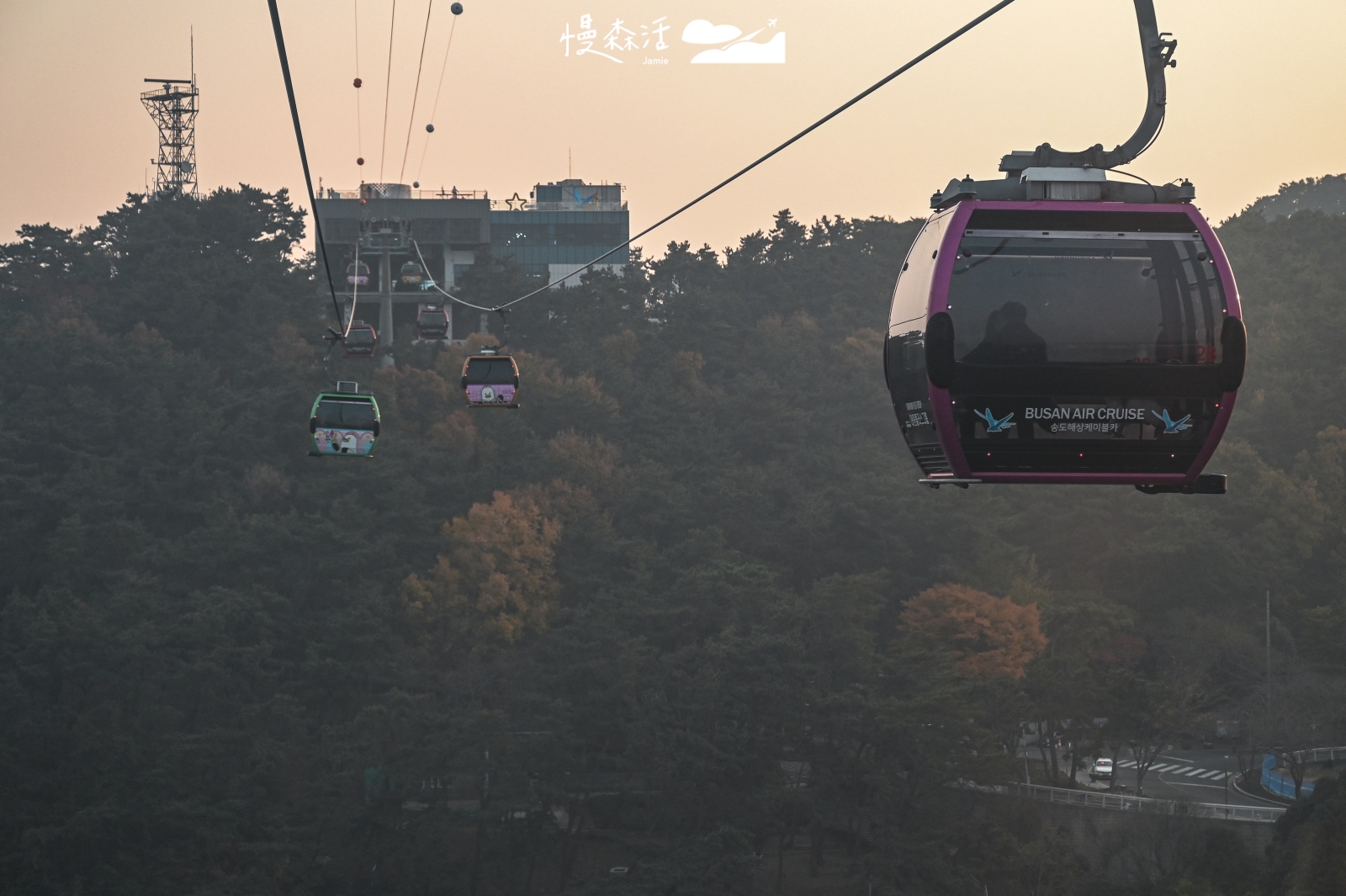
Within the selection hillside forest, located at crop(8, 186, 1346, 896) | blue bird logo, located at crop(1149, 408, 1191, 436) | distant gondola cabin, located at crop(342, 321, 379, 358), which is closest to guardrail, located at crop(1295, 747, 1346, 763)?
hillside forest, located at crop(8, 186, 1346, 896)

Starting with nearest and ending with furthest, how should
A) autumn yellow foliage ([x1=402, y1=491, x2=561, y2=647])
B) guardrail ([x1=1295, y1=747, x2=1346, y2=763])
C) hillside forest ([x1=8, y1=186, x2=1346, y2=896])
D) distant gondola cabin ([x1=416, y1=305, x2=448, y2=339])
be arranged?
hillside forest ([x1=8, y1=186, x2=1346, y2=896])
distant gondola cabin ([x1=416, y1=305, x2=448, y2=339])
guardrail ([x1=1295, y1=747, x2=1346, y2=763])
autumn yellow foliage ([x1=402, y1=491, x2=561, y2=647])

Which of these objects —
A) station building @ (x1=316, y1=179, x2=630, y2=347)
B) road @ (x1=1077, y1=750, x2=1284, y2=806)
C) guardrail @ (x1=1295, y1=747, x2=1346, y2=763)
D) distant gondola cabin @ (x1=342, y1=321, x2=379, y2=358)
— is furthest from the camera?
station building @ (x1=316, y1=179, x2=630, y2=347)

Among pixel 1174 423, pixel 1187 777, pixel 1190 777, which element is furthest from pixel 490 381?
pixel 1190 777

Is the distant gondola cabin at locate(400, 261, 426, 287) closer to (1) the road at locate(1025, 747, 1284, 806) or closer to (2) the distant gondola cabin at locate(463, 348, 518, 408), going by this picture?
(1) the road at locate(1025, 747, 1284, 806)

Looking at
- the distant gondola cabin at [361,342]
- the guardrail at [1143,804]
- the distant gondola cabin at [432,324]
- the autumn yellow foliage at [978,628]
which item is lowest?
the guardrail at [1143,804]

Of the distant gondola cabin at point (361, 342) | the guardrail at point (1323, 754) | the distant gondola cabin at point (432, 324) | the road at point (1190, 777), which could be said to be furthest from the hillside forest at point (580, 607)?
the distant gondola cabin at point (361, 342)

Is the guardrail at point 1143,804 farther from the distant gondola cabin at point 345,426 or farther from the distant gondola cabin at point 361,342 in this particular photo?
the distant gondola cabin at point 345,426

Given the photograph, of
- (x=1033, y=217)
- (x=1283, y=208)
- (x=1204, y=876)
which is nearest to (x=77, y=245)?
(x=1204, y=876)
